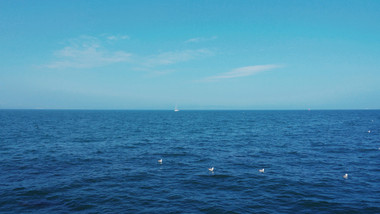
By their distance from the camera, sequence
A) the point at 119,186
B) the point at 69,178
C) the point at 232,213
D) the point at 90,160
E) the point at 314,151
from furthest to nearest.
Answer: the point at 314,151 → the point at 90,160 → the point at 69,178 → the point at 119,186 → the point at 232,213

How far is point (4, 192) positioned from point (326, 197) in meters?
29.3

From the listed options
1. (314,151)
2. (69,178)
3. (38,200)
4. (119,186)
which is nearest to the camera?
(38,200)

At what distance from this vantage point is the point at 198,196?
19.5 metres

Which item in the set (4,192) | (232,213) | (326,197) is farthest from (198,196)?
(4,192)

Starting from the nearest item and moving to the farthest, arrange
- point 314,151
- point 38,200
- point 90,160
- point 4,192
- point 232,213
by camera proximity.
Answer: point 232,213, point 38,200, point 4,192, point 90,160, point 314,151

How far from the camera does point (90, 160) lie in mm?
31031

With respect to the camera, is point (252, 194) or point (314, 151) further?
point (314, 151)

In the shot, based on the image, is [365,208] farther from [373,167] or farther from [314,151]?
[314,151]

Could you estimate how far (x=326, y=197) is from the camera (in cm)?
1906

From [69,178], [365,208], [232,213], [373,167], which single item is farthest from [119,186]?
[373,167]

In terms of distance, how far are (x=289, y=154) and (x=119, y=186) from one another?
2743 centimetres

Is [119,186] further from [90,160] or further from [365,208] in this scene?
[365,208]

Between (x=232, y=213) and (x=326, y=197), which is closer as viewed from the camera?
(x=232, y=213)

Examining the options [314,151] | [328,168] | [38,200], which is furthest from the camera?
[314,151]
